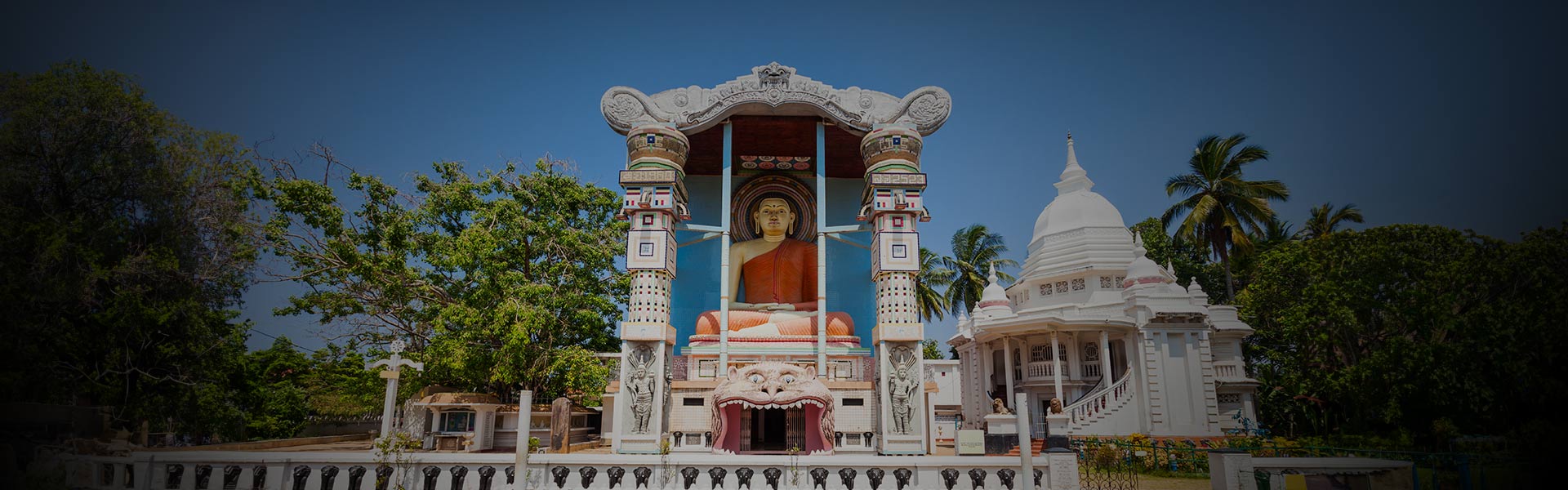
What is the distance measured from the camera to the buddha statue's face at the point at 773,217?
18.8 meters

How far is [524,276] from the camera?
18312 mm

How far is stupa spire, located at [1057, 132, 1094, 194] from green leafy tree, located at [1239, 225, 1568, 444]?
25.3 feet

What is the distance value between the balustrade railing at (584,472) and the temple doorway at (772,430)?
369 cm

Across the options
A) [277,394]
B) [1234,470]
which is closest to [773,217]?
[1234,470]

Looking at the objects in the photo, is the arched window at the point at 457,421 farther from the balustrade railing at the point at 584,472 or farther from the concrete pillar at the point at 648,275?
the balustrade railing at the point at 584,472

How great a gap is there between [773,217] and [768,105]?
147 inches

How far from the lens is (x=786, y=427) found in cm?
1452

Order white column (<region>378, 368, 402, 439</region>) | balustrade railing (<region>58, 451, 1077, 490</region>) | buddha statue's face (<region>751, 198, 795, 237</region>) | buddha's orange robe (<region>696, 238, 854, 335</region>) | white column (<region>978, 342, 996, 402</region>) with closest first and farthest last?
balustrade railing (<region>58, 451, 1077, 490</region>) → white column (<region>378, 368, 402, 439</region>) → buddha's orange robe (<region>696, 238, 854, 335</region>) → buddha statue's face (<region>751, 198, 795, 237</region>) → white column (<region>978, 342, 996, 402</region>)

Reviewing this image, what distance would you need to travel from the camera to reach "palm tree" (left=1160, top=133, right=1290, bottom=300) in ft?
96.4

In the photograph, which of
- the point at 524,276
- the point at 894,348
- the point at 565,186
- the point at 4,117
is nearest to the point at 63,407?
the point at 4,117

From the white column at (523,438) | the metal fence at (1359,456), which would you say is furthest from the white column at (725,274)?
the metal fence at (1359,456)

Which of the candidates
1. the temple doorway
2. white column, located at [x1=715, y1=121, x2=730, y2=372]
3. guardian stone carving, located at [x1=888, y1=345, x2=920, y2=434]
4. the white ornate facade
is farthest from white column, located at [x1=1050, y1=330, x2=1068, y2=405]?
white column, located at [x1=715, y1=121, x2=730, y2=372]

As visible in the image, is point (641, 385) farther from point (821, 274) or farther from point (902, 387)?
point (902, 387)

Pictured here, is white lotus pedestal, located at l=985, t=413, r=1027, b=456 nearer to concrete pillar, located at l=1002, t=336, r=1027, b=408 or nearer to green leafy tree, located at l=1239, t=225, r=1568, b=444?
green leafy tree, located at l=1239, t=225, r=1568, b=444
